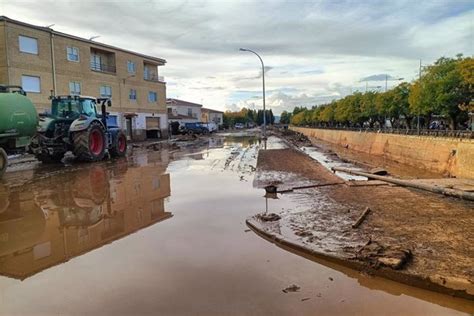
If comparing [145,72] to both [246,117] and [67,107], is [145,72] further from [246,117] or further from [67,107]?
[246,117]

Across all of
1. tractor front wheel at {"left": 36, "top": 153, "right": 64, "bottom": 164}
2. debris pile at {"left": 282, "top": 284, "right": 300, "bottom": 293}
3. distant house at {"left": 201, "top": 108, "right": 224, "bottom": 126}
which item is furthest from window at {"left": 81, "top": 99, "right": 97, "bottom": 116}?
distant house at {"left": 201, "top": 108, "right": 224, "bottom": 126}

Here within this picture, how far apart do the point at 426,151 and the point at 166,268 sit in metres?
22.6

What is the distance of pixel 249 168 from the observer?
1739cm

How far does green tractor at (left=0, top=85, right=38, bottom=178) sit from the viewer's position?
46.6ft

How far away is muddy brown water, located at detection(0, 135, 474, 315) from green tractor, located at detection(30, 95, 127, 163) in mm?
7973

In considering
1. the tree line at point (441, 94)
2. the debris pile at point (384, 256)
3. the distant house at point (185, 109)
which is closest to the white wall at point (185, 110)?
the distant house at point (185, 109)

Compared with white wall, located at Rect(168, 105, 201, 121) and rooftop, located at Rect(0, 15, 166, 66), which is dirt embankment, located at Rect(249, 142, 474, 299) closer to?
rooftop, located at Rect(0, 15, 166, 66)

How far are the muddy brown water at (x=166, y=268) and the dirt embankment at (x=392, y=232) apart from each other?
0.26 metres

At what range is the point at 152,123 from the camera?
46.6 metres

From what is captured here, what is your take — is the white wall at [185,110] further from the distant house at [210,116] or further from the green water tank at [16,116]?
the green water tank at [16,116]

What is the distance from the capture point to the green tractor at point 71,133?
18.2 metres

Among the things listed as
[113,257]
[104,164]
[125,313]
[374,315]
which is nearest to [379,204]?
[374,315]

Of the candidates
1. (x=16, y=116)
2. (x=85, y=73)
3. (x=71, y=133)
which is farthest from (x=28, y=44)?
(x=16, y=116)

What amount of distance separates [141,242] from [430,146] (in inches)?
855
